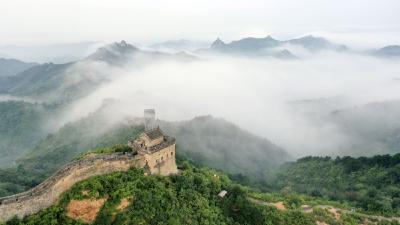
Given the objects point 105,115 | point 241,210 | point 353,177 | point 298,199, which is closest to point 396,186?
point 353,177

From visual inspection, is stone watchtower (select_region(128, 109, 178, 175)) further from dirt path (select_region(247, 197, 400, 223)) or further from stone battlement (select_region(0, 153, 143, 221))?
dirt path (select_region(247, 197, 400, 223))

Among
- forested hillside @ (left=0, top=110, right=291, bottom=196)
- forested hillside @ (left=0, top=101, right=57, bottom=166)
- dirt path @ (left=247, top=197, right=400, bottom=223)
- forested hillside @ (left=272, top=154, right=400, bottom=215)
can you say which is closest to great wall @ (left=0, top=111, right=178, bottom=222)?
dirt path @ (left=247, top=197, right=400, bottom=223)

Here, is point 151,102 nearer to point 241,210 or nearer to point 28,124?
point 28,124

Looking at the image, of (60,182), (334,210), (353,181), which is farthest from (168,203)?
(353,181)

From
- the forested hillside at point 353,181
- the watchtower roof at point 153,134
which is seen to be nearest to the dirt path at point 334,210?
the forested hillside at point 353,181

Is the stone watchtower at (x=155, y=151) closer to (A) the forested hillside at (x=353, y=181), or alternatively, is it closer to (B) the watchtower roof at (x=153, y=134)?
(B) the watchtower roof at (x=153, y=134)
